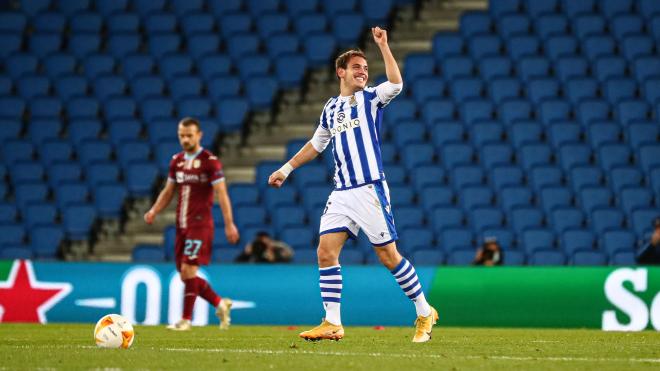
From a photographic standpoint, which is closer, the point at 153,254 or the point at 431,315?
the point at 431,315

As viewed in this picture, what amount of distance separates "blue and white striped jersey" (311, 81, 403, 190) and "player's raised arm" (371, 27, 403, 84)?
71mm

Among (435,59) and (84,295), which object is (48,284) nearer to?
(84,295)

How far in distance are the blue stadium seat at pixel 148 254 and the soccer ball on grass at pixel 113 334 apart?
7868mm

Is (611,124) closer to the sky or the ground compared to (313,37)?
closer to the ground

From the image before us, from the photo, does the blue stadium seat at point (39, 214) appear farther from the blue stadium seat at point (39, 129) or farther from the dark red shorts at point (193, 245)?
the dark red shorts at point (193, 245)

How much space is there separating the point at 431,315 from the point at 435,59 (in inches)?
420

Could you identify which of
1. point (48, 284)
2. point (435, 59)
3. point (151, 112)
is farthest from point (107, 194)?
point (435, 59)

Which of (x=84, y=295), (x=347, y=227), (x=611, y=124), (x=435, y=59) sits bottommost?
(x=84, y=295)

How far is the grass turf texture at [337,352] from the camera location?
6324 millimetres

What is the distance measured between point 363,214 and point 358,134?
1.98 ft

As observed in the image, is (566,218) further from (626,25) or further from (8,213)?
(8,213)

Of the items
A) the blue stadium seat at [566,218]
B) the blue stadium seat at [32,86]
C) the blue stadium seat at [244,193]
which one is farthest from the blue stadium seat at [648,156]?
the blue stadium seat at [32,86]

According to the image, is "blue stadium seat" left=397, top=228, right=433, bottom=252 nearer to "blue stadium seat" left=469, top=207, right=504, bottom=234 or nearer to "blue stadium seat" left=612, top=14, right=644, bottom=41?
"blue stadium seat" left=469, top=207, right=504, bottom=234

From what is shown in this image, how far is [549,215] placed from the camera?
51.6 feet
